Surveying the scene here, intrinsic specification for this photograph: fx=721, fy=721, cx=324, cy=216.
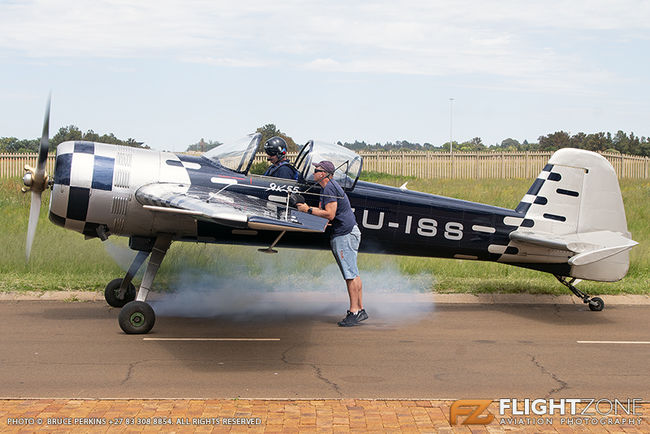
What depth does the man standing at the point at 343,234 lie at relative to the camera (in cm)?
882

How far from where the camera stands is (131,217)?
28.0ft

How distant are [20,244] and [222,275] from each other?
3851 mm

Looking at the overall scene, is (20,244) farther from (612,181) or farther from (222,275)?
(612,181)

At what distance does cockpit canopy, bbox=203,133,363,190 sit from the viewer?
891cm

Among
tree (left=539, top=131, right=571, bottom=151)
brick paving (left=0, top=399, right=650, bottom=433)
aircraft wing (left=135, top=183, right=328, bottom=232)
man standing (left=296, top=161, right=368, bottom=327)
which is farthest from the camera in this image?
tree (left=539, top=131, right=571, bottom=151)

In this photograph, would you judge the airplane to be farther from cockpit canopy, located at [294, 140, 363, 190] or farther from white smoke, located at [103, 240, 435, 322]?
white smoke, located at [103, 240, 435, 322]

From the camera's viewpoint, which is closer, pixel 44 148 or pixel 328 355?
pixel 328 355

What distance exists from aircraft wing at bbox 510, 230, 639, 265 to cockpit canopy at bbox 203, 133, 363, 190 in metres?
2.43

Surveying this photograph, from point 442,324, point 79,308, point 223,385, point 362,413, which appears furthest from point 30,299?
point 362,413

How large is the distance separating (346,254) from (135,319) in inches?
103

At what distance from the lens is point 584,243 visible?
959 cm

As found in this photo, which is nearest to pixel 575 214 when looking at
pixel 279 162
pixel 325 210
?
pixel 325 210

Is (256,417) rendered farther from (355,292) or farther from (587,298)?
(587,298)

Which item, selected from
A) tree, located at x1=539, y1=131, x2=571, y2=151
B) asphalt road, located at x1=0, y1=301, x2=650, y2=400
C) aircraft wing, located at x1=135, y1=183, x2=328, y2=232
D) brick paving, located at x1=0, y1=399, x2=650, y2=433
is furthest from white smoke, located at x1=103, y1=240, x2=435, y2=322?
tree, located at x1=539, y1=131, x2=571, y2=151
